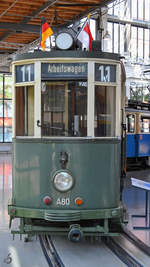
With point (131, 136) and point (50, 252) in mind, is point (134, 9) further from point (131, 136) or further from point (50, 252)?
point (50, 252)

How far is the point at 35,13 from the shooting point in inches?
511

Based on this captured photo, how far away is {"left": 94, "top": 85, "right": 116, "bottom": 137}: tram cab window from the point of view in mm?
5180

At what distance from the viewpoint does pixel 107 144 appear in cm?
520

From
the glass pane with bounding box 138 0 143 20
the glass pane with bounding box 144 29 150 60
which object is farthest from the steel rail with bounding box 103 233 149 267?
→ the glass pane with bounding box 144 29 150 60

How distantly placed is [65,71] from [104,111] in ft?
2.59

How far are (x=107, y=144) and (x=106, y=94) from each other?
2.33 feet

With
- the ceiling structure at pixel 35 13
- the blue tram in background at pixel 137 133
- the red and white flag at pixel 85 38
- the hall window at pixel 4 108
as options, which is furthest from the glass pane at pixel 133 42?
the red and white flag at pixel 85 38

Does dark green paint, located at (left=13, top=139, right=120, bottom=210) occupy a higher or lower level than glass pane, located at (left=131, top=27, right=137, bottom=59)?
lower

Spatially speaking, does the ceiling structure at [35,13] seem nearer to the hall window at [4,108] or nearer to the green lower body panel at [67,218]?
the green lower body panel at [67,218]

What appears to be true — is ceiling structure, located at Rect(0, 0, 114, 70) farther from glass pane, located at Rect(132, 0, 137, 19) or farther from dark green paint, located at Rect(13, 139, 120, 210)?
glass pane, located at Rect(132, 0, 137, 19)

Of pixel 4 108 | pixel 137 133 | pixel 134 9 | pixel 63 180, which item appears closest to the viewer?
pixel 63 180

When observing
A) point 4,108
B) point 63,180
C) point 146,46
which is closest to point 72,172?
point 63,180

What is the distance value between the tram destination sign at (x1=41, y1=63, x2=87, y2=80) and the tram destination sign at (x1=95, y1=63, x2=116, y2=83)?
176 millimetres

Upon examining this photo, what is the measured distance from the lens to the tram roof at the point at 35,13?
12234 mm
